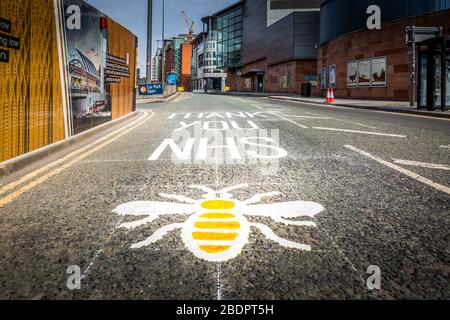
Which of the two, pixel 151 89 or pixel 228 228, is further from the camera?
pixel 151 89

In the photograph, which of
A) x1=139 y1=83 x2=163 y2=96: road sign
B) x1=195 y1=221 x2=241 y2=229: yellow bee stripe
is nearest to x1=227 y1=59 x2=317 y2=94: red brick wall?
x1=139 y1=83 x2=163 y2=96: road sign

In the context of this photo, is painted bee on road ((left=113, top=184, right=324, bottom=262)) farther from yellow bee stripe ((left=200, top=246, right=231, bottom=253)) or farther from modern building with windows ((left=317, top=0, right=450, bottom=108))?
modern building with windows ((left=317, top=0, right=450, bottom=108))

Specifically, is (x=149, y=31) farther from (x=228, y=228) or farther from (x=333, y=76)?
(x=228, y=228)

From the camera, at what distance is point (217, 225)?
2.98 m

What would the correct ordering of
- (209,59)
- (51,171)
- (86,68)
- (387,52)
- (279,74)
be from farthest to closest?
(209,59) < (279,74) < (387,52) < (86,68) < (51,171)

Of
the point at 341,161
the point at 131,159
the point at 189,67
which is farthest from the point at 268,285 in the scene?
the point at 189,67

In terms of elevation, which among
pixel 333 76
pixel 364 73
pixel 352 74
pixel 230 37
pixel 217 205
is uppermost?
pixel 230 37

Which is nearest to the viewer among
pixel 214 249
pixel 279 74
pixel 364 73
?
pixel 214 249

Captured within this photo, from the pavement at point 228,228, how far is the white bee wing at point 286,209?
0.02 m

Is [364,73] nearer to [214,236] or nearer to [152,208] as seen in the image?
[152,208]

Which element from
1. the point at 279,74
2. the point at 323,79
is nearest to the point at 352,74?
the point at 323,79

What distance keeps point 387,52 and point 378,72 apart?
5.03ft

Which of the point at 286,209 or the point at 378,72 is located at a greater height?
the point at 378,72

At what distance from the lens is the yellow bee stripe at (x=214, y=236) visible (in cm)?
271
